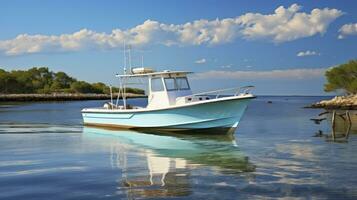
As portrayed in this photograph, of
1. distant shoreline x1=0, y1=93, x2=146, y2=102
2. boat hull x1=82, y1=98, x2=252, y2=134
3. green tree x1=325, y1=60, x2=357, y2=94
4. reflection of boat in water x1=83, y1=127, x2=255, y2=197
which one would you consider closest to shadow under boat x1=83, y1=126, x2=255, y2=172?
reflection of boat in water x1=83, y1=127, x2=255, y2=197

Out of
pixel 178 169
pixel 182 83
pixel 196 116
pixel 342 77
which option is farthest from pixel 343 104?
pixel 178 169

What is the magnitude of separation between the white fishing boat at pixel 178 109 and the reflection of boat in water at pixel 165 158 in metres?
0.64

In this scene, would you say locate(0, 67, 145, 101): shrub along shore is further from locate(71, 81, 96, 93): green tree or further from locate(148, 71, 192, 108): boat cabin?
locate(148, 71, 192, 108): boat cabin

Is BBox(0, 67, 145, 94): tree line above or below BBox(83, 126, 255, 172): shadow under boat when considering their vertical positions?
above

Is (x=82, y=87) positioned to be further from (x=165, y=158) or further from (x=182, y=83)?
(x=165, y=158)

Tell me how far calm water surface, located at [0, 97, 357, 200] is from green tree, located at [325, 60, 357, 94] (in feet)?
233

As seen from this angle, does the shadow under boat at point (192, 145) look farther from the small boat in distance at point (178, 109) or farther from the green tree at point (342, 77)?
the green tree at point (342, 77)

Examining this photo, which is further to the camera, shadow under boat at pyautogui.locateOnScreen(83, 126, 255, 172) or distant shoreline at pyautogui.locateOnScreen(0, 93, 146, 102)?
distant shoreline at pyautogui.locateOnScreen(0, 93, 146, 102)

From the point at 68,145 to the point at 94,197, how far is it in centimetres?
1164

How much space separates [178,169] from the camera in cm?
1380

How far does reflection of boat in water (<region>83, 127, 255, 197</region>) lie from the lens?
444 inches

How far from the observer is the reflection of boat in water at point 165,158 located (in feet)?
37.0

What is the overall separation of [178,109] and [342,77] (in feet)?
238

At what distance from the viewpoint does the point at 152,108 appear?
25.3m
